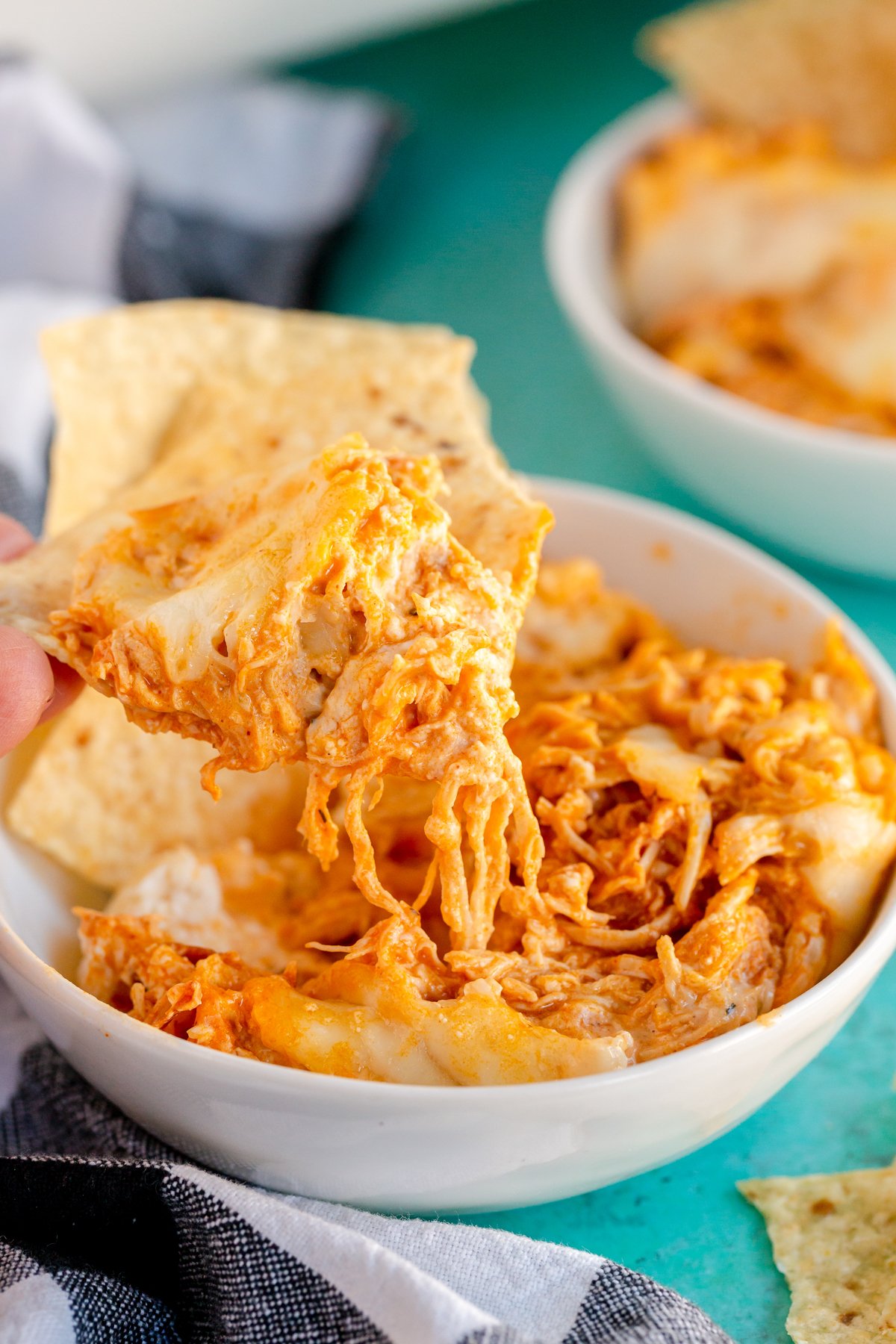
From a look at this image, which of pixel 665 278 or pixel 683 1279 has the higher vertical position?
pixel 665 278

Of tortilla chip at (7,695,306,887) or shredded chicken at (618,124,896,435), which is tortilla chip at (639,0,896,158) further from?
tortilla chip at (7,695,306,887)

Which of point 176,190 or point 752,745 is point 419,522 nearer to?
point 752,745

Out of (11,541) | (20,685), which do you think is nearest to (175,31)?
(11,541)

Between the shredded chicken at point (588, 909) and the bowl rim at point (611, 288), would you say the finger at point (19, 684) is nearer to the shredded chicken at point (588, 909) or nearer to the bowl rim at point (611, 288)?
the shredded chicken at point (588, 909)

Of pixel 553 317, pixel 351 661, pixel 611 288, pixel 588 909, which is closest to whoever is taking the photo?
pixel 351 661

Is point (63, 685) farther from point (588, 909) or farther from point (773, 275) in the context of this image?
point (773, 275)

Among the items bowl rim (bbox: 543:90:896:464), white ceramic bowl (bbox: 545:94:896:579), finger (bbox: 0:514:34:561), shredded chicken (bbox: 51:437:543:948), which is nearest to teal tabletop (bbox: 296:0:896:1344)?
white ceramic bowl (bbox: 545:94:896:579)

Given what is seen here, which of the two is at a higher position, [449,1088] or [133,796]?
[449,1088]

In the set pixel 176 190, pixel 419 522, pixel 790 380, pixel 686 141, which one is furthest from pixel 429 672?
pixel 176 190
